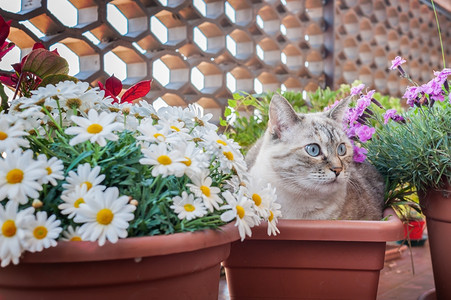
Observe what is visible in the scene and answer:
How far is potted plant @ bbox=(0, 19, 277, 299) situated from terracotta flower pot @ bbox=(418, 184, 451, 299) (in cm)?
67

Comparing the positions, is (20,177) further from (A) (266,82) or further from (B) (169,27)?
(A) (266,82)

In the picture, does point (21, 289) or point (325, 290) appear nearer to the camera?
point (21, 289)

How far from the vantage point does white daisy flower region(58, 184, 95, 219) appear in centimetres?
78

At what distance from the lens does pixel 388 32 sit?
14.2 feet

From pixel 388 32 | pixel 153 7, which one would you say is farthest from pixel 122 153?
pixel 388 32

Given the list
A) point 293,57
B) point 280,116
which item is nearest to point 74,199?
point 280,116

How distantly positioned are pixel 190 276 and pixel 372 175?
0.98 m

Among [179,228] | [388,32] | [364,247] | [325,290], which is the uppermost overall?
[388,32]

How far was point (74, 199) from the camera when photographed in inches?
A: 31.5

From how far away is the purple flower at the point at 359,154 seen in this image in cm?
166

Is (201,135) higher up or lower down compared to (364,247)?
higher up

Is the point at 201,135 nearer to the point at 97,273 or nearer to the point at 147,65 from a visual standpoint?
the point at 97,273

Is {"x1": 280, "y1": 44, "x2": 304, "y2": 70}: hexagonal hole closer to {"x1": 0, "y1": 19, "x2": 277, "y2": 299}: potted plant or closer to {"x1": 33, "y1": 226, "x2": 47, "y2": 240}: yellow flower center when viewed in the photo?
{"x1": 0, "y1": 19, "x2": 277, "y2": 299}: potted plant

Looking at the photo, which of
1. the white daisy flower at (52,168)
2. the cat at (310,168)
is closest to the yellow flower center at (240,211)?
the white daisy flower at (52,168)
